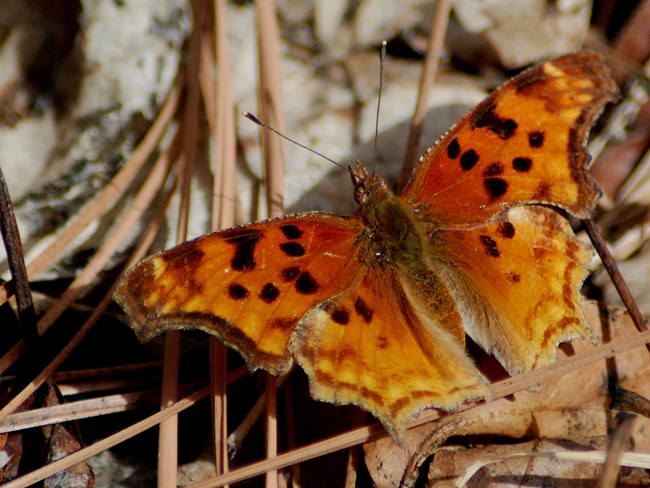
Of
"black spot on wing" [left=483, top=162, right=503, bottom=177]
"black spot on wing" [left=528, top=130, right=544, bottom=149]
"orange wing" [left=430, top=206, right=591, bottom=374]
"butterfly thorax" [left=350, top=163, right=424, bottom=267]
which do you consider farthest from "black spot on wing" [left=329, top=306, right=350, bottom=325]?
"black spot on wing" [left=528, top=130, right=544, bottom=149]

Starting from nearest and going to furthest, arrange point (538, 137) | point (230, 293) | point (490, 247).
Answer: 1. point (230, 293)
2. point (538, 137)
3. point (490, 247)

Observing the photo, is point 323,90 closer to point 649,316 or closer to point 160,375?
point 160,375

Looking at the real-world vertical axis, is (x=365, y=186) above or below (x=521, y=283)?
above

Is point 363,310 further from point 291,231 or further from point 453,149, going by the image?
point 453,149

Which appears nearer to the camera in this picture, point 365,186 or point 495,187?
point 495,187

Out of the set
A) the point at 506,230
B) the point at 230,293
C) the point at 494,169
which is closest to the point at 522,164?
the point at 494,169

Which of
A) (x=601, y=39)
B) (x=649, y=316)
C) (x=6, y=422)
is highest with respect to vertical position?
(x=601, y=39)

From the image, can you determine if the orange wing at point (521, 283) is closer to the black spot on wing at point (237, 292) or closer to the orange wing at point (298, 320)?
the orange wing at point (298, 320)

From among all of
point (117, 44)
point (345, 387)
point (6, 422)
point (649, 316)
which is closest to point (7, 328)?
point (6, 422)
